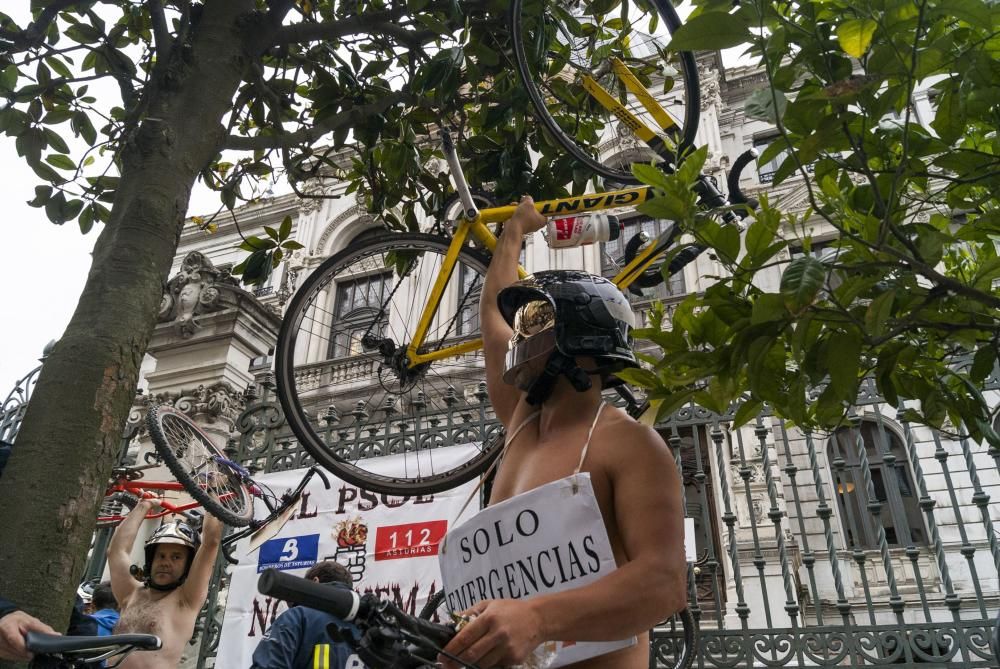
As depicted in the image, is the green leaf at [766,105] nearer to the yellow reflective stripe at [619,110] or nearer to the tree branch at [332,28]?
the yellow reflective stripe at [619,110]

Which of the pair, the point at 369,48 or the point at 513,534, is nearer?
the point at 513,534

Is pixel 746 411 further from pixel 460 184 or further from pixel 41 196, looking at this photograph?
pixel 41 196

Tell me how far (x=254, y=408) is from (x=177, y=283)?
1.94 m

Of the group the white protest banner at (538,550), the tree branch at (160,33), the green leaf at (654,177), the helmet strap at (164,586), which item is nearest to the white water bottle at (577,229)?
the green leaf at (654,177)

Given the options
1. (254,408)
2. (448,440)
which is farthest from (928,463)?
(254,408)

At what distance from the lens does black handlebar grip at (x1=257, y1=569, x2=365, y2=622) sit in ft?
3.38

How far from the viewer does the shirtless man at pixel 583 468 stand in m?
1.30

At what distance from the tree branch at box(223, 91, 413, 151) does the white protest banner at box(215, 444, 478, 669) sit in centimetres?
268

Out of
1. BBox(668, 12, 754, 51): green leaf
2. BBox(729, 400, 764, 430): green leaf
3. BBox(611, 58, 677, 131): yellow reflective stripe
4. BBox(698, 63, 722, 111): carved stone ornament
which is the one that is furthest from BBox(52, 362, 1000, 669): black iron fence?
BBox(698, 63, 722, 111): carved stone ornament

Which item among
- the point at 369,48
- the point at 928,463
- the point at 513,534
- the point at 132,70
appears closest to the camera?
the point at 513,534

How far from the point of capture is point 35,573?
2.07 meters

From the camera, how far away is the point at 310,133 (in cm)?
361

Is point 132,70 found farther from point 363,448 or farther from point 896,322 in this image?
point 896,322

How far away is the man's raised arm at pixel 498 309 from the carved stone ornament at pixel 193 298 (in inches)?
192
